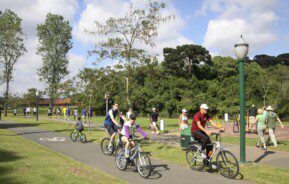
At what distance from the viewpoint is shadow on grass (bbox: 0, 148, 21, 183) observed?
746 cm

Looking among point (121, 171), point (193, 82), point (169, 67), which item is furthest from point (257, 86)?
point (121, 171)

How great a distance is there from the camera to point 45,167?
9.04 m

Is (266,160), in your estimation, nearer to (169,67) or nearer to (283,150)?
(283,150)

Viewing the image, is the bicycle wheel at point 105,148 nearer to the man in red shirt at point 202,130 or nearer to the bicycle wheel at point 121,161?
the bicycle wheel at point 121,161

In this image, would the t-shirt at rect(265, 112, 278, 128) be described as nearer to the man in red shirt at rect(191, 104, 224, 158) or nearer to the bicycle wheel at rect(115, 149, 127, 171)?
the man in red shirt at rect(191, 104, 224, 158)

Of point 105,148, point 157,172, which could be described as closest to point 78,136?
point 105,148

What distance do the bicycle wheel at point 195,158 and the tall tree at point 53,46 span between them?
44.4 m

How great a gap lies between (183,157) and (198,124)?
2.52 m

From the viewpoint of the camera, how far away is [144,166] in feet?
26.8

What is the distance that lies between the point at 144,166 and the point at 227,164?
2014mm

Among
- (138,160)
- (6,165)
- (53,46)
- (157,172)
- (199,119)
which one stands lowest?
(157,172)

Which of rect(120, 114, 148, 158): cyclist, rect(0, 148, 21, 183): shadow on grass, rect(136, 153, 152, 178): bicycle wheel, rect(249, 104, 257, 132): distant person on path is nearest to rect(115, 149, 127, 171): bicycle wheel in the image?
rect(120, 114, 148, 158): cyclist

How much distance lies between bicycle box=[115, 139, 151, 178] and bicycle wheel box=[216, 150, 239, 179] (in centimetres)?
175

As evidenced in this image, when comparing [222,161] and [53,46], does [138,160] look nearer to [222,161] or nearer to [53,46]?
[222,161]
